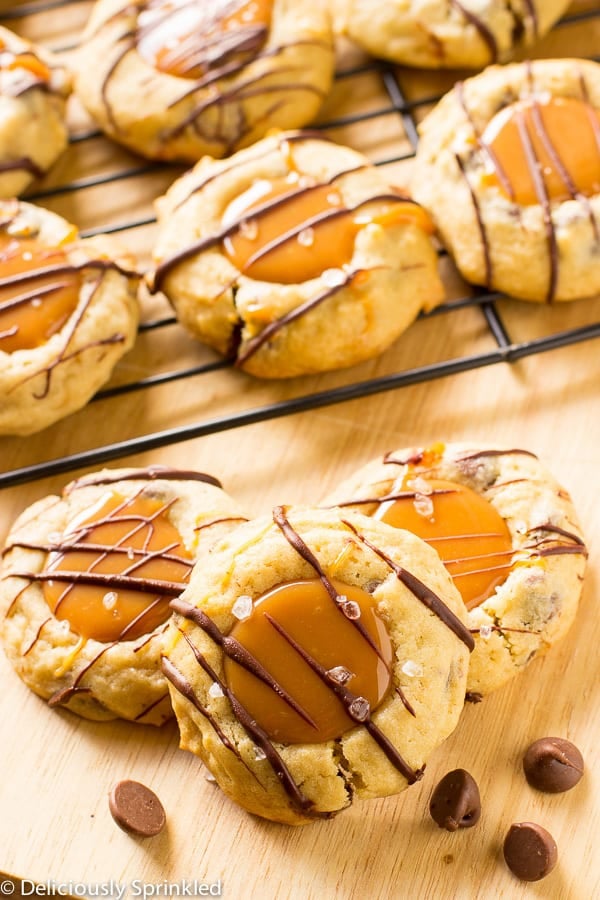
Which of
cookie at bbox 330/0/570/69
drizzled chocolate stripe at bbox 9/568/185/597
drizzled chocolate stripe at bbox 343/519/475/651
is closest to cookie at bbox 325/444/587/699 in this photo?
drizzled chocolate stripe at bbox 343/519/475/651

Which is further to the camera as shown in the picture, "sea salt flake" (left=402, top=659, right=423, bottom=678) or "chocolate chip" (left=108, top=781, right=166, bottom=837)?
"chocolate chip" (left=108, top=781, right=166, bottom=837)

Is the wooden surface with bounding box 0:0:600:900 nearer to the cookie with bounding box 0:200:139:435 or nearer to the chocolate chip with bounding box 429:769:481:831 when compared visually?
the chocolate chip with bounding box 429:769:481:831

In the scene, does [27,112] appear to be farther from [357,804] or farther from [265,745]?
[357,804]

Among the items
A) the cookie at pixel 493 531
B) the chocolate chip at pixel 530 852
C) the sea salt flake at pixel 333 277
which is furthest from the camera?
the sea salt flake at pixel 333 277

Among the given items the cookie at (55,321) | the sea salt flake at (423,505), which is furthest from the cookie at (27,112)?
the sea salt flake at (423,505)

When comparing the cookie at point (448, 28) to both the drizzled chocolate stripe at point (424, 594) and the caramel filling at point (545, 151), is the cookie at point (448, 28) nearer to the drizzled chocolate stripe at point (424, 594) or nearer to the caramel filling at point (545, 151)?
the caramel filling at point (545, 151)
